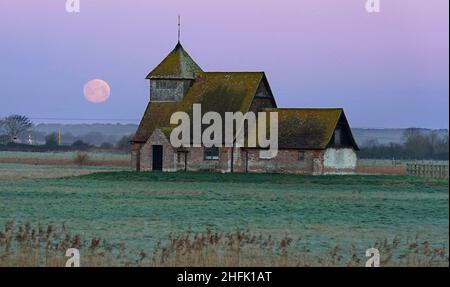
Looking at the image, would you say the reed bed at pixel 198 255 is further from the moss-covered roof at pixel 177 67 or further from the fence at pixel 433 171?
the moss-covered roof at pixel 177 67

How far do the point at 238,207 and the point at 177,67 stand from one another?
37519 mm

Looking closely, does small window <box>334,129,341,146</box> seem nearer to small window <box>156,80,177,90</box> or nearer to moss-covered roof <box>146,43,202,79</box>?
moss-covered roof <box>146,43,202,79</box>

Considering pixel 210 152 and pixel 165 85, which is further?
pixel 165 85

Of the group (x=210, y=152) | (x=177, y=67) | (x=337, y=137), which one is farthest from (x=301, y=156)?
(x=177, y=67)

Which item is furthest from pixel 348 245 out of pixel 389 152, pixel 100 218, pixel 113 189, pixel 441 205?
pixel 389 152

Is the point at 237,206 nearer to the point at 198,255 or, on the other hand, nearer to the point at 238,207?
the point at 238,207

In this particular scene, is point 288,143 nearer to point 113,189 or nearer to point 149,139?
point 149,139

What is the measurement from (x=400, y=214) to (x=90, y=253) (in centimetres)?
2117

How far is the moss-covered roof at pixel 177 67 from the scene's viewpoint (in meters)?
87.4

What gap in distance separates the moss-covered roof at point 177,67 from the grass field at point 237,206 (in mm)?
11924

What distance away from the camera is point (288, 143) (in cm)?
7950

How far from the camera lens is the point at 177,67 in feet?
288
